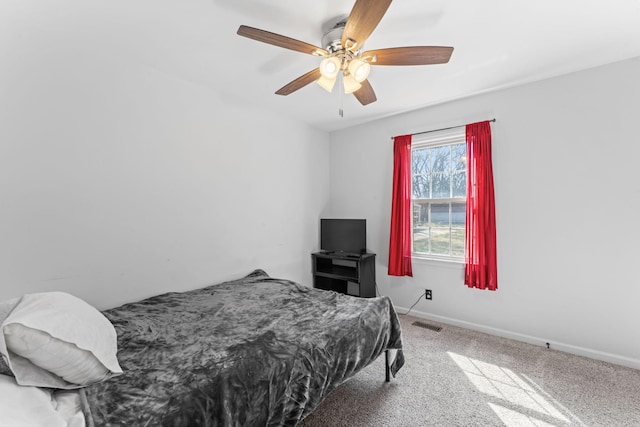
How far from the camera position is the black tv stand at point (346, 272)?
3479 mm

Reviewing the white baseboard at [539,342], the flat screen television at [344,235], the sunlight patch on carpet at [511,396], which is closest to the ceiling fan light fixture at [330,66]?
the flat screen television at [344,235]

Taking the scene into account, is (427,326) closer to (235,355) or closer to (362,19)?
(235,355)

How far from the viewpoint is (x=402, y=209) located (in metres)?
3.50

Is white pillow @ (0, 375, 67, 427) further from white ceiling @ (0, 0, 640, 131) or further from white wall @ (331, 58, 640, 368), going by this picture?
white wall @ (331, 58, 640, 368)

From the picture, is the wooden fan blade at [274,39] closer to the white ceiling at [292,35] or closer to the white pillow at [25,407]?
the white ceiling at [292,35]

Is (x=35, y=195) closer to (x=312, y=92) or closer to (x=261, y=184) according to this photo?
(x=261, y=184)

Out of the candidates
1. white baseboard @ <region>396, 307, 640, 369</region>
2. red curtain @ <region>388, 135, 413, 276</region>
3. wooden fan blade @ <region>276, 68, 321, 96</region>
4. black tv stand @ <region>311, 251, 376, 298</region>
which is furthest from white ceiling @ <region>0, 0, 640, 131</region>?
white baseboard @ <region>396, 307, 640, 369</region>

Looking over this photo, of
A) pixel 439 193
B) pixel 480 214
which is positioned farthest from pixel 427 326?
pixel 439 193

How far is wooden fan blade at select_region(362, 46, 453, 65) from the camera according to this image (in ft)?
5.55

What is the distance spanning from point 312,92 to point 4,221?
2592 millimetres

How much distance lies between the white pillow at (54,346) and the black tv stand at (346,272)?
2597mm

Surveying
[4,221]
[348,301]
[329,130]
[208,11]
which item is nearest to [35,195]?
[4,221]

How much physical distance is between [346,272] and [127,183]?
256 cm

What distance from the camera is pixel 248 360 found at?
139cm
